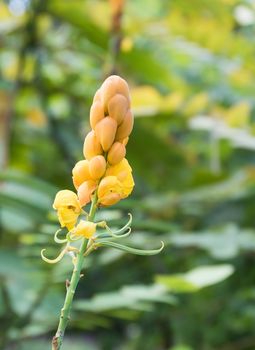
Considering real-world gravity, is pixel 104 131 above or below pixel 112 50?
below

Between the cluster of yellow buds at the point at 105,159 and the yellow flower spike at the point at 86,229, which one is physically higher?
the cluster of yellow buds at the point at 105,159

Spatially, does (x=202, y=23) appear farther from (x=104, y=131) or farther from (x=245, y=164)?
(x=104, y=131)

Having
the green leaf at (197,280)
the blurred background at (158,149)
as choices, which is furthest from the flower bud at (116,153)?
the blurred background at (158,149)

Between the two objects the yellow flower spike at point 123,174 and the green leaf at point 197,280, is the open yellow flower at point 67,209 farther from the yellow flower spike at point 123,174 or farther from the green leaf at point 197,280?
the green leaf at point 197,280

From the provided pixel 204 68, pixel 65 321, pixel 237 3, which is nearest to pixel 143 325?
pixel 204 68

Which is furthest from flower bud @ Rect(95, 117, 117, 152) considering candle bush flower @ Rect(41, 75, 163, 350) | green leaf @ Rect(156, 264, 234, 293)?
green leaf @ Rect(156, 264, 234, 293)

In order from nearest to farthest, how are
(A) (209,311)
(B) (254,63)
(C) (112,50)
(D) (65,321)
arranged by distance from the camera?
(D) (65,321) < (C) (112,50) < (A) (209,311) < (B) (254,63)

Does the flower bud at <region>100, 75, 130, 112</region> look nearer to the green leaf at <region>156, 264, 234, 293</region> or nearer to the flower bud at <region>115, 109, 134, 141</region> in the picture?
the flower bud at <region>115, 109, 134, 141</region>
